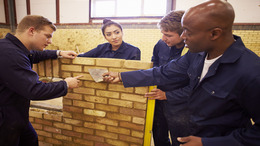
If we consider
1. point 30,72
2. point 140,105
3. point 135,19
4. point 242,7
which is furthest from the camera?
point 135,19

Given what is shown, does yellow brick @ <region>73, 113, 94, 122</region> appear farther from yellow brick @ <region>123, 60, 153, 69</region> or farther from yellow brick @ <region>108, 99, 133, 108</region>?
yellow brick @ <region>123, 60, 153, 69</region>

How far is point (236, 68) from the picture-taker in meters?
0.79

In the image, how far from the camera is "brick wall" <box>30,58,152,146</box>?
151 cm

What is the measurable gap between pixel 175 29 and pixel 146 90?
2.42ft

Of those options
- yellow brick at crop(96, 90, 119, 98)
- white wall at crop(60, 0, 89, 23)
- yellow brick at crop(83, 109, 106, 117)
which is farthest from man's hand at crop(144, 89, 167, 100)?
white wall at crop(60, 0, 89, 23)

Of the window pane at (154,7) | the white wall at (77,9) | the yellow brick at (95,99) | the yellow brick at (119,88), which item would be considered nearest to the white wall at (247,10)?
the white wall at (77,9)

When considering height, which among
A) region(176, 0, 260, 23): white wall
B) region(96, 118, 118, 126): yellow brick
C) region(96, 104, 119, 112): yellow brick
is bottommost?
region(96, 118, 118, 126): yellow brick

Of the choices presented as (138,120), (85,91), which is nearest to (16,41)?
(85,91)

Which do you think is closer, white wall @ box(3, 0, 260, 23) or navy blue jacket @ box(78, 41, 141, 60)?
navy blue jacket @ box(78, 41, 141, 60)

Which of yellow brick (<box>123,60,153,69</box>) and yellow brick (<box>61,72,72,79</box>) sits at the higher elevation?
yellow brick (<box>123,60,153,69</box>)

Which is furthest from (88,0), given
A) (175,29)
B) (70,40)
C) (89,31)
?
(175,29)

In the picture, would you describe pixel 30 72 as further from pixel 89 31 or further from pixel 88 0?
pixel 88 0

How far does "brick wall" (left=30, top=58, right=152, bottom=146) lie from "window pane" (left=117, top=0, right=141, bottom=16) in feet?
17.6

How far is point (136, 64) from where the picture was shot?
142cm
